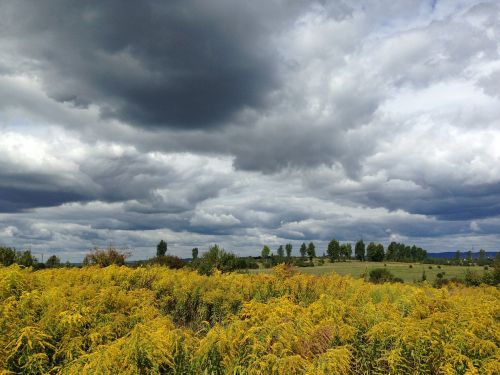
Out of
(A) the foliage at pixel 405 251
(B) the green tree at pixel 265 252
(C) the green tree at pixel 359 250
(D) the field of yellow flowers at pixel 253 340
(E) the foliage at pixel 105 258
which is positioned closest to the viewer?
(D) the field of yellow flowers at pixel 253 340

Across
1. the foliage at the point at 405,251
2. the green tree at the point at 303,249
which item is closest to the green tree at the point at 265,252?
the green tree at the point at 303,249

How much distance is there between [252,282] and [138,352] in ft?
30.7

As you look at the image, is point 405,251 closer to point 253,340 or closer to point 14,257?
point 14,257

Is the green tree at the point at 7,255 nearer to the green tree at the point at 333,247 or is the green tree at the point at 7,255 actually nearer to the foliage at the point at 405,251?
the green tree at the point at 333,247

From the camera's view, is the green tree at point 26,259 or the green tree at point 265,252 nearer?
the green tree at point 26,259

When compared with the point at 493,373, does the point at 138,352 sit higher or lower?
higher

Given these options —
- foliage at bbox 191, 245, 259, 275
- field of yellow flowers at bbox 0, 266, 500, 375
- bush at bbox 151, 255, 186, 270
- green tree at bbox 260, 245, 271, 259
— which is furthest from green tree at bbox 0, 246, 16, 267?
green tree at bbox 260, 245, 271, 259

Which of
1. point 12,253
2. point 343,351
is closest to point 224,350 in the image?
point 343,351

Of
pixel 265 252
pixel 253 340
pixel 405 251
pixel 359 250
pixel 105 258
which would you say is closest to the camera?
pixel 253 340

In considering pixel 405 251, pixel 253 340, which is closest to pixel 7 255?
pixel 253 340

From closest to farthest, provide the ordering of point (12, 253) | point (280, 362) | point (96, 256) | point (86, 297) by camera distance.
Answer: point (280, 362), point (86, 297), point (96, 256), point (12, 253)

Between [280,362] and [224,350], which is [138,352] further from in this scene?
[280,362]

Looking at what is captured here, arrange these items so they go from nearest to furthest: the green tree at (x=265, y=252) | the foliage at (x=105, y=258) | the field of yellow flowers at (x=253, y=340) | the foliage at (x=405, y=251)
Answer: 1. the field of yellow flowers at (x=253, y=340)
2. the foliage at (x=105, y=258)
3. the green tree at (x=265, y=252)
4. the foliage at (x=405, y=251)

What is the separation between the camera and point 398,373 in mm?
4934
